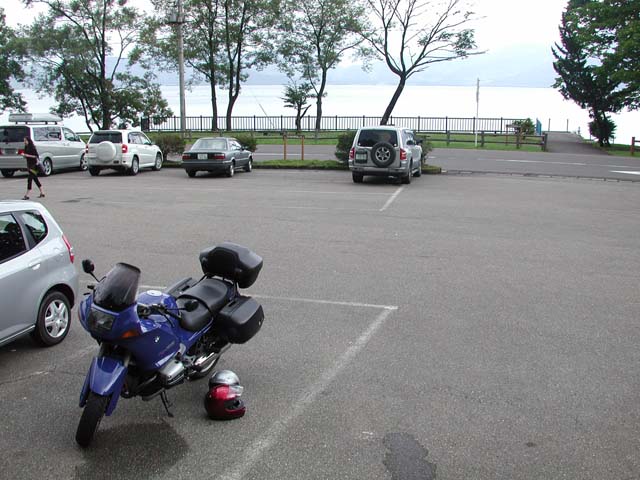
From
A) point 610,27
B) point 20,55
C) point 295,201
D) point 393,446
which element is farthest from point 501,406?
point 20,55

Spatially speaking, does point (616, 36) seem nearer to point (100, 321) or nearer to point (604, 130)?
point (604, 130)

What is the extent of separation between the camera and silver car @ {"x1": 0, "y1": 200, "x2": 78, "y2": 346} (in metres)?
5.56

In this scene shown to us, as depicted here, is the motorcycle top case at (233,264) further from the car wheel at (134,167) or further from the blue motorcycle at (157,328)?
the car wheel at (134,167)

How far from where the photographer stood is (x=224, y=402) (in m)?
4.59

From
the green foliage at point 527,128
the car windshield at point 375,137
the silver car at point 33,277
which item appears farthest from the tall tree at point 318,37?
the silver car at point 33,277

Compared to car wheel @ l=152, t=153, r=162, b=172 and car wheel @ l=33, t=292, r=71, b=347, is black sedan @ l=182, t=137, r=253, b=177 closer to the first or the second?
car wheel @ l=152, t=153, r=162, b=172

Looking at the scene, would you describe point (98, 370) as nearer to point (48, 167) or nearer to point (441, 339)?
point (441, 339)

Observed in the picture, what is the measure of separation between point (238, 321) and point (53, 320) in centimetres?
225

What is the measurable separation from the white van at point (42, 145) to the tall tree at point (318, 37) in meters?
21.7

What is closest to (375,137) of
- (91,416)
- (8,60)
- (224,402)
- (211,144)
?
(211,144)

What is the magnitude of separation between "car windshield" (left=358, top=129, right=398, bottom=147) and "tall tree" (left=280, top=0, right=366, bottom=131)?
24.3 m

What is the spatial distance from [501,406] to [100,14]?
3810 centimetres

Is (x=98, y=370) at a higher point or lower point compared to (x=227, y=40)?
lower

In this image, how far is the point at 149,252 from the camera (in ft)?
33.5
